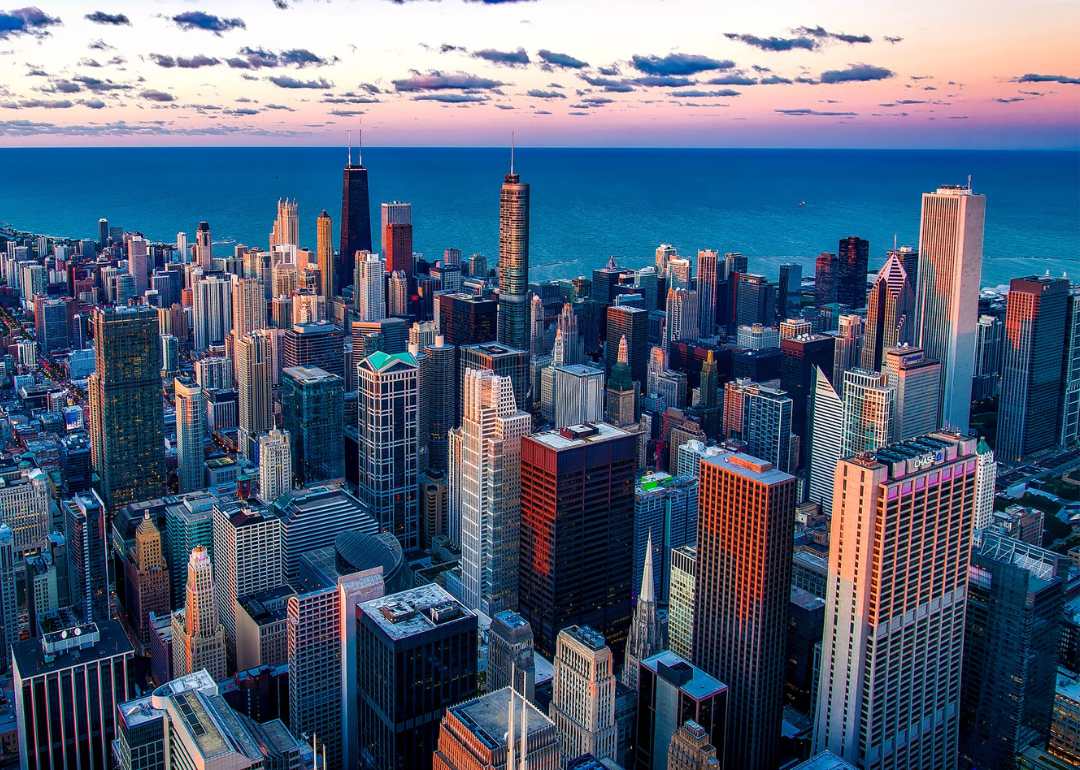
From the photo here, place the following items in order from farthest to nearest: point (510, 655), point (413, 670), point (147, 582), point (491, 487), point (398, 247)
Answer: point (398, 247), point (147, 582), point (491, 487), point (510, 655), point (413, 670)

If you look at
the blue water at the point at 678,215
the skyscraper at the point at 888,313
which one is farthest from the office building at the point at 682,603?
the blue water at the point at 678,215

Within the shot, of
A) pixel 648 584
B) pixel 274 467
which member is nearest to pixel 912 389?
pixel 648 584

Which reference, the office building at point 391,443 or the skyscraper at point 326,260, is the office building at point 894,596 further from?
the skyscraper at point 326,260

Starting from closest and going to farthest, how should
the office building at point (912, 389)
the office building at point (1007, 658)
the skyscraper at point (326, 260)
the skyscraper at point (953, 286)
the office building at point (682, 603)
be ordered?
the office building at point (1007, 658) → the office building at point (682, 603) → the office building at point (912, 389) → the skyscraper at point (953, 286) → the skyscraper at point (326, 260)

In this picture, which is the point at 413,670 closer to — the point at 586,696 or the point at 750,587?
the point at 586,696

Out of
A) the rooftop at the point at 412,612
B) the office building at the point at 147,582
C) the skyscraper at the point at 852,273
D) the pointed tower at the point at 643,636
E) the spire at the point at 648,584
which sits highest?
the skyscraper at the point at 852,273

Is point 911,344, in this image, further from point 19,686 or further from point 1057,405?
point 19,686
